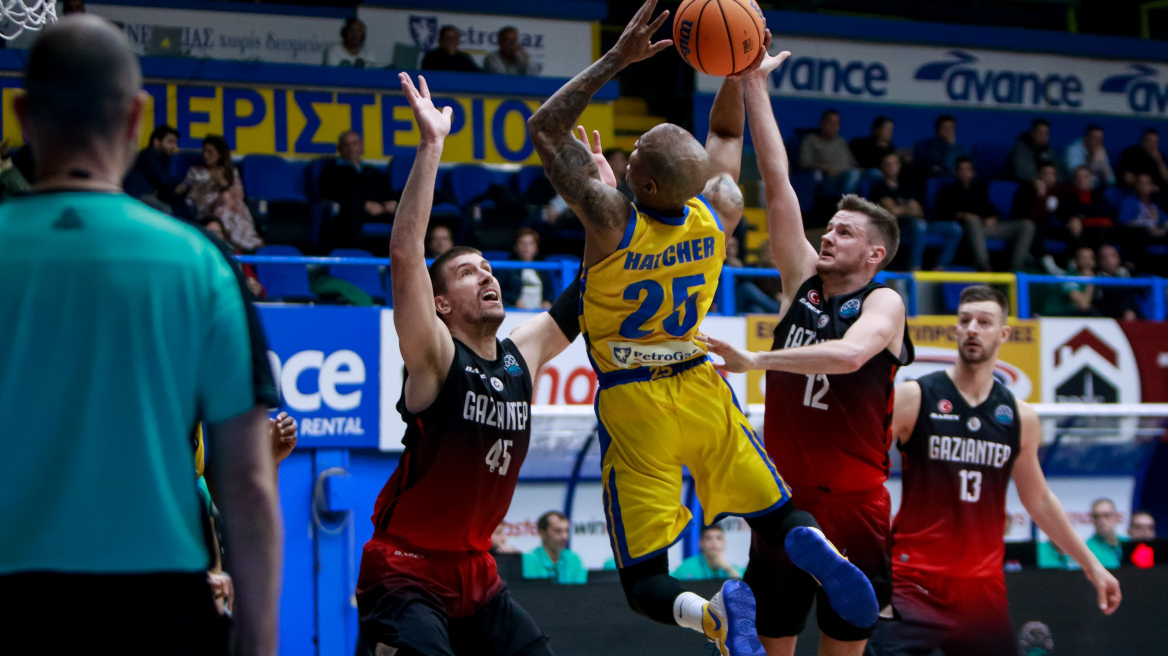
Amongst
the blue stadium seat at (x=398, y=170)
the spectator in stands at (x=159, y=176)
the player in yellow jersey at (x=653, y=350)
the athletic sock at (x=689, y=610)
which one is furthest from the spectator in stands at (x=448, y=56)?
the athletic sock at (x=689, y=610)

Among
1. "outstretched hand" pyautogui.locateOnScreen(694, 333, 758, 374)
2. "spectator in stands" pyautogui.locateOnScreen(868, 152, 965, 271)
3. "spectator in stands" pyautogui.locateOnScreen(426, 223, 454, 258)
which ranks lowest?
"outstretched hand" pyautogui.locateOnScreen(694, 333, 758, 374)

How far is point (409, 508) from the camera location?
418 centimetres

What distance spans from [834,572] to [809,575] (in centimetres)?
68

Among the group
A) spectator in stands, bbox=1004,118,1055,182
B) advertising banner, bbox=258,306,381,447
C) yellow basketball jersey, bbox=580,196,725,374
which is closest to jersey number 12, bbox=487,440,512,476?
yellow basketball jersey, bbox=580,196,725,374

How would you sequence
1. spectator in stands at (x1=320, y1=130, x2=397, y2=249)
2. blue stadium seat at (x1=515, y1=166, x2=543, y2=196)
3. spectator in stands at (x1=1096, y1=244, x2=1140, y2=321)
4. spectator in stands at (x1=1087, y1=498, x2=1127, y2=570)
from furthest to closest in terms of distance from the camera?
blue stadium seat at (x1=515, y1=166, x2=543, y2=196)
spectator in stands at (x1=1096, y1=244, x2=1140, y2=321)
spectator in stands at (x1=320, y1=130, x2=397, y2=249)
spectator in stands at (x1=1087, y1=498, x2=1127, y2=570)

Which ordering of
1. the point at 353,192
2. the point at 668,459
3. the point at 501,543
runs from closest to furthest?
the point at 668,459
the point at 501,543
the point at 353,192

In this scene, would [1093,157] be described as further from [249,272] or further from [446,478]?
[446,478]

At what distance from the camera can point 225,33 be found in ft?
40.7

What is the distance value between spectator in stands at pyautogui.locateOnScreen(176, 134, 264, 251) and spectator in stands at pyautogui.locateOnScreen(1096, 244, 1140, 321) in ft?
27.7

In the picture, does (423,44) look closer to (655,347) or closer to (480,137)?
(480,137)

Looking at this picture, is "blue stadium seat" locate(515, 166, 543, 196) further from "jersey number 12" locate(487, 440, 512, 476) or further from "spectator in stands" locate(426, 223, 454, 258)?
"jersey number 12" locate(487, 440, 512, 476)

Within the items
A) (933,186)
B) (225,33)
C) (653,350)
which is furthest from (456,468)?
(933,186)

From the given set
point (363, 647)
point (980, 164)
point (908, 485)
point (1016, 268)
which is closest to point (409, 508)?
point (363, 647)

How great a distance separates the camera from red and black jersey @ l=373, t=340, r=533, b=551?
13.7 feet
